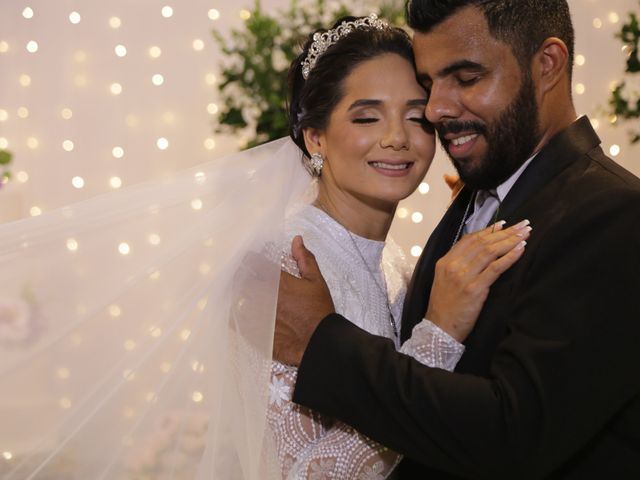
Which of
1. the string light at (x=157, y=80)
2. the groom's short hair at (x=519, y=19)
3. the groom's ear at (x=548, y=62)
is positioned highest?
the groom's short hair at (x=519, y=19)

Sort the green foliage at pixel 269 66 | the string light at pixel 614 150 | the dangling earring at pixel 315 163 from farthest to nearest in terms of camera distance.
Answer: the string light at pixel 614 150 → the green foliage at pixel 269 66 → the dangling earring at pixel 315 163

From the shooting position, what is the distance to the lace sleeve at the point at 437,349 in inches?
70.1

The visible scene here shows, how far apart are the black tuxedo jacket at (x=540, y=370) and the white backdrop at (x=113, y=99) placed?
3975mm

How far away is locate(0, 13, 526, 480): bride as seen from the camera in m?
1.79


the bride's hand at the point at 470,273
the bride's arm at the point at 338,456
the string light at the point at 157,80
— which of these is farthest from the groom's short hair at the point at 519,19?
the string light at the point at 157,80

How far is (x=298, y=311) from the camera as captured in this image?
1852 mm

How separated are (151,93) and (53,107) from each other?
638mm

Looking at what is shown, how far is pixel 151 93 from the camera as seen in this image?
5.65 metres

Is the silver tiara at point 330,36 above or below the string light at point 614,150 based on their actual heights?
above

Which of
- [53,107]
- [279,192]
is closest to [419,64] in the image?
[279,192]

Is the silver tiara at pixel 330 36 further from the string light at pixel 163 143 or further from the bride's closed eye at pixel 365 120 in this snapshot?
the string light at pixel 163 143

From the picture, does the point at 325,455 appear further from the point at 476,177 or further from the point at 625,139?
the point at 625,139

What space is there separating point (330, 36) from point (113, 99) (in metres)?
3.60

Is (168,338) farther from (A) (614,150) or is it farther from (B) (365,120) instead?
(A) (614,150)
